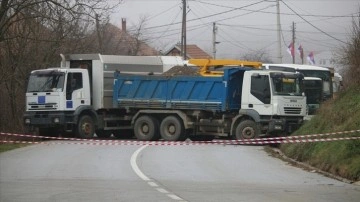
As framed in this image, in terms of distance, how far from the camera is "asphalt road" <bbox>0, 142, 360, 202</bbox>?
34.7ft

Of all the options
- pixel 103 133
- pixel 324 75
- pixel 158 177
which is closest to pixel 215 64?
pixel 103 133

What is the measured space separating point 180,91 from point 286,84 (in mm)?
4499

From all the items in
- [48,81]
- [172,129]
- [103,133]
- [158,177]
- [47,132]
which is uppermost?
[48,81]

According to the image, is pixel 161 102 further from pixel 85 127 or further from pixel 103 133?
pixel 103 133

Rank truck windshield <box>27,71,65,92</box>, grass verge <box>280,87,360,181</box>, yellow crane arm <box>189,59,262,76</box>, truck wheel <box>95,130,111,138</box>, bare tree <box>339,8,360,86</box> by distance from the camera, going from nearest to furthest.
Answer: grass verge <box>280,87,360,181</box>, bare tree <box>339,8,360,86</box>, truck windshield <box>27,71,65,92</box>, yellow crane arm <box>189,59,262,76</box>, truck wheel <box>95,130,111,138</box>

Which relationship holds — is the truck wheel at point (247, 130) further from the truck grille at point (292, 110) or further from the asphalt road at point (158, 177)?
the asphalt road at point (158, 177)

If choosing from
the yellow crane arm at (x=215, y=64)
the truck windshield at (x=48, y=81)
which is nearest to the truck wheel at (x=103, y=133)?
the truck windshield at (x=48, y=81)

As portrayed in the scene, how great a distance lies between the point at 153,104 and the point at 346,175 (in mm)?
13467

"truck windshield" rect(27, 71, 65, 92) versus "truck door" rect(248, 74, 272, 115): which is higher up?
"truck windshield" rect(27, 71, 65, 92)

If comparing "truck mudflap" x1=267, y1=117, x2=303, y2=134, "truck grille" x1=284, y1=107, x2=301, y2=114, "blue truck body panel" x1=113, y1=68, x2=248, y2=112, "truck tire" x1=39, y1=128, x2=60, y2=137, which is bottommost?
"truck tire" x1=39, y1=128, x2=60, y2=137

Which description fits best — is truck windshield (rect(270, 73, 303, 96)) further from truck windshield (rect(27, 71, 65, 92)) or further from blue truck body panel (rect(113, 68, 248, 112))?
truck windshield (rect(27, 71, 65, 92))

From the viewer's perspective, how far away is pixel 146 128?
86.6 feet

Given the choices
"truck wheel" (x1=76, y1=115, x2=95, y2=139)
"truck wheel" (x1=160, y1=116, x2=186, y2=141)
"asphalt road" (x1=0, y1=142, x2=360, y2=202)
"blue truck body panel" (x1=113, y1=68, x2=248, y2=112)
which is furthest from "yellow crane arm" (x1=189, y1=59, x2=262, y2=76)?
"asphalt road" (x1=0, y1=142, x2=360, y2=202)

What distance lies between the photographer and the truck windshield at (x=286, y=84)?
23094 millimetres
